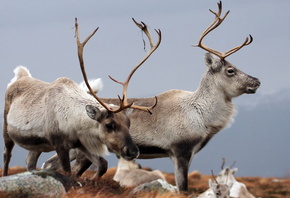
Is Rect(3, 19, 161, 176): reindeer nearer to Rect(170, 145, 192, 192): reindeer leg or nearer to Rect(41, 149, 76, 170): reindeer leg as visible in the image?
Rect(41, 149, 76, 170): reindeer leg

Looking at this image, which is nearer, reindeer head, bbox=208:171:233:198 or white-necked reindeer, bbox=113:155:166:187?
reindeer head, bbox=208:171:233:198

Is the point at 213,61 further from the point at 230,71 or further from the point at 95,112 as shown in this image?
the point at 95,112

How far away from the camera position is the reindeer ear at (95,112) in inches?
370

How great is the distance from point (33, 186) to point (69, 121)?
1982 millimetres

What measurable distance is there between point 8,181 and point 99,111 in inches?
76.1

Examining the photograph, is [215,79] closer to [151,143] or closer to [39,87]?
[151,143]

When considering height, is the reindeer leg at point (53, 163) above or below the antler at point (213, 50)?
below

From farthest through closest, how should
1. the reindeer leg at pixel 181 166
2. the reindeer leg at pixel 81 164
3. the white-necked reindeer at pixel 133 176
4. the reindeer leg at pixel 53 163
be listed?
the white-necked reindeer at pixel 133 176, the reindeer leg at pixel 53 163, the reindeer leg at pixel 181 166, the reindeer leg at pixel 81 164

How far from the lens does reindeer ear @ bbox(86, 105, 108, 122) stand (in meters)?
Result: 9.41

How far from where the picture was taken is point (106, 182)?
9.71 m

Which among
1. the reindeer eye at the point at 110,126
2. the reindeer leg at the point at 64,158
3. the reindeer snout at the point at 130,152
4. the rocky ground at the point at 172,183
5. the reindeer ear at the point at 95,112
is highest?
the reindeer ear at the point at 95,112

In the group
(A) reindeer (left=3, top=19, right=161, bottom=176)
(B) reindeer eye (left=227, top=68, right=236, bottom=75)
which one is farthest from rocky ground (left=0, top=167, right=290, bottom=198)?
(B) reindeer eye (left=227, top=68, right=236, bottom=75)

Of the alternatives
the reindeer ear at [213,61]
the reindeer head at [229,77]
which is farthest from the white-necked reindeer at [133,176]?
the reindeer ear at [213,61]

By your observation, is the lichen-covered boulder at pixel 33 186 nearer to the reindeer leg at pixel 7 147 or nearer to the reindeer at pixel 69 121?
the reindeer at pixel 69 121
